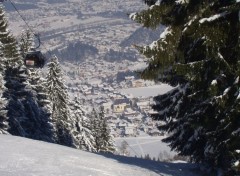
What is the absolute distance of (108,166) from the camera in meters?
10.5

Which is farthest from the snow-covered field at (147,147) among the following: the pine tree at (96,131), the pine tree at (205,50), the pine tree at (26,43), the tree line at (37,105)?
the pine tree at (205,50)

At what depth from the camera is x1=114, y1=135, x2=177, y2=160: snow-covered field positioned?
10994 cm

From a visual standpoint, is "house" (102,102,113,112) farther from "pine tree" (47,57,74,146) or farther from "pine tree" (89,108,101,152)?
"pine tree" (47,57,74,146)

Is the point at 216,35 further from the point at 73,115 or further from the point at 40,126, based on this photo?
the point at 73,115

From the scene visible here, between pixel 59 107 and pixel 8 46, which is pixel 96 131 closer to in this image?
pixel 59 107

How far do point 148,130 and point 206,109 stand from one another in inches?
5542

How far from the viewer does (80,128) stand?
4031 cm

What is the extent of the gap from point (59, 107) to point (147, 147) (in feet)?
279

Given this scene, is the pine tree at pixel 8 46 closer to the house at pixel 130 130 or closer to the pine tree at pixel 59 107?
the pine tree at pixel 59 107

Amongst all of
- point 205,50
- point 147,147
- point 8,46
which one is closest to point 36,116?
point 8,46

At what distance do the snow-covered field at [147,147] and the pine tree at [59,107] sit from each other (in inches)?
2592

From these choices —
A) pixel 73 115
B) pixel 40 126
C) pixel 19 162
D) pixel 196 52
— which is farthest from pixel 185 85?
pixel 73 115

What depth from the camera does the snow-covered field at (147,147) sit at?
109938 millimetres

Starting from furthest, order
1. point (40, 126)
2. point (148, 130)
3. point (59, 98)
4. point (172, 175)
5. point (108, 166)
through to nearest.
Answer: point (148, 130) < point (59, 98) < point (40, 126) < point (172, 175) < point (108, 166)
